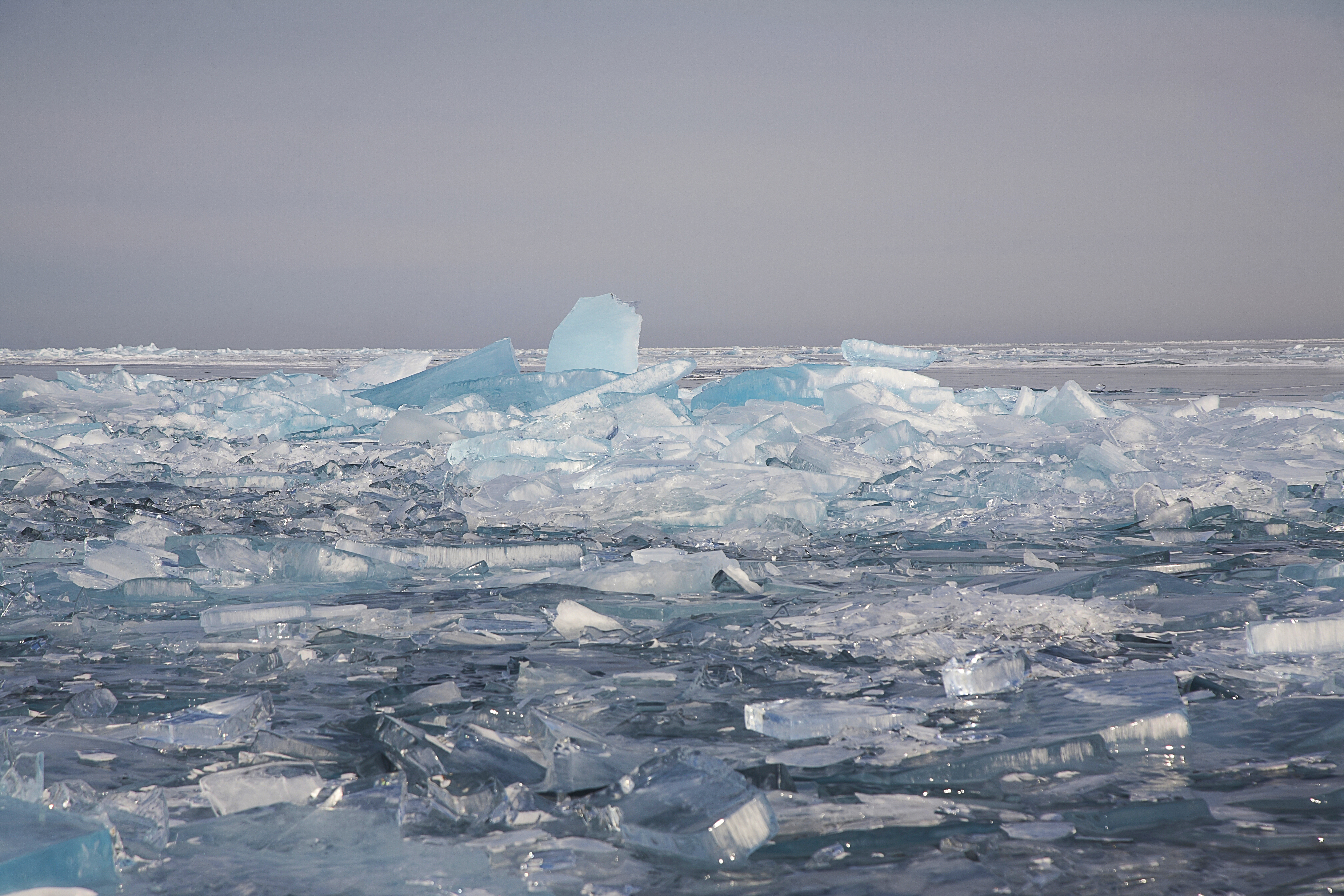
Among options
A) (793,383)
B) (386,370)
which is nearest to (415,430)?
(793,383)

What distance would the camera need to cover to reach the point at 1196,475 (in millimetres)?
4715

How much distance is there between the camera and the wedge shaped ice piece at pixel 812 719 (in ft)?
5.48

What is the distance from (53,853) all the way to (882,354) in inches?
436

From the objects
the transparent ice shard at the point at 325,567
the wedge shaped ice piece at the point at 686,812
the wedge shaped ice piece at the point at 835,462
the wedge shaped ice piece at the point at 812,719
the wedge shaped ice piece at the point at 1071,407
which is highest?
the wedge shaped ice piece at the point at 1071,407

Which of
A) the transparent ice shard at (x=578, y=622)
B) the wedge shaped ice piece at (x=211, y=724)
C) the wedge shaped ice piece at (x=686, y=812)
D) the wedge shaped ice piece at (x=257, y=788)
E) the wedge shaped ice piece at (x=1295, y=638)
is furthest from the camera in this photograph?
the transparent ice shard at (x=578, y=622)

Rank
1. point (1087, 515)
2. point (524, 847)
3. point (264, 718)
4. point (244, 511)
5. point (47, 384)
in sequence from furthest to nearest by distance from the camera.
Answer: point (47, 384), point (244, 511), point (1087, 515), point (264, 718), point (524, 847)

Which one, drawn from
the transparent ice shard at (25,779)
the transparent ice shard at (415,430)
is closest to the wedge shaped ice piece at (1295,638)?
the transparent ice shard at (25,779)

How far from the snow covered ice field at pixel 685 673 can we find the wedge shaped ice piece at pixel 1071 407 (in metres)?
1.75

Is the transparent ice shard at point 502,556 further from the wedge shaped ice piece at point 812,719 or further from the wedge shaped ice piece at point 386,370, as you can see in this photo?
the wedge shaped ice piece at point 386,370

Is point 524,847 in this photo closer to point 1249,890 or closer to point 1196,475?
point 1249,890

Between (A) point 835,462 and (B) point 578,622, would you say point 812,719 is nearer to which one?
(B) point 578,622

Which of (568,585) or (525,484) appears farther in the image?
(525,484)

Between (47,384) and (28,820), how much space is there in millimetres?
11294

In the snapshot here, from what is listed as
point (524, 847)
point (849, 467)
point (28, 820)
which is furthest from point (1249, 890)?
point (849, 467)
